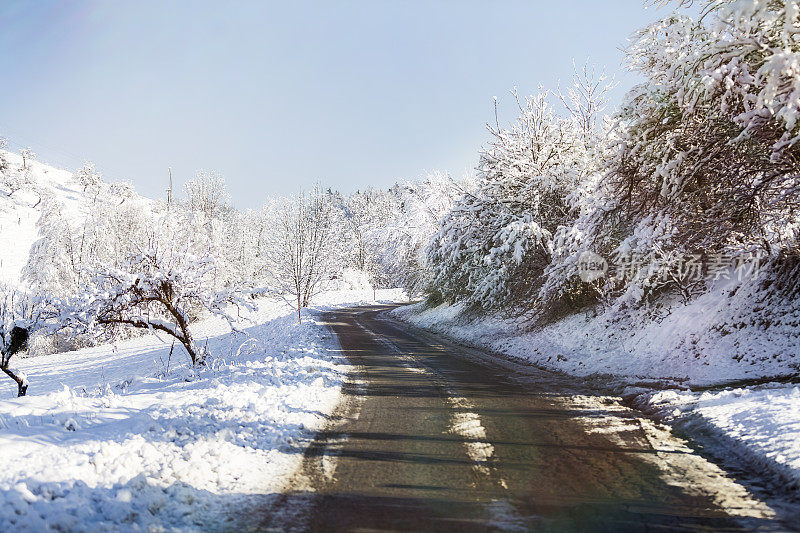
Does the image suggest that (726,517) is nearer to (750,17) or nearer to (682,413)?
(682,413)

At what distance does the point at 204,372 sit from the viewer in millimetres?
10961

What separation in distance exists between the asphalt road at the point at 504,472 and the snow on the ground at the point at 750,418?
49cm

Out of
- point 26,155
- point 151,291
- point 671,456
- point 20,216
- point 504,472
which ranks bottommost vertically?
point 671,456

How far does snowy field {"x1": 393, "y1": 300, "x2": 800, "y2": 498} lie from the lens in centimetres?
560

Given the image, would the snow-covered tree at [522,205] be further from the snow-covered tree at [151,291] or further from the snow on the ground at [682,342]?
the snow-covered tree at [151,291]

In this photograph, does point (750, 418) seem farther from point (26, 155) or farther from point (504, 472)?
point (26, 155)

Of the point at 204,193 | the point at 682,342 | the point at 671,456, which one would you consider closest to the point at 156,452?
the point at 671,456

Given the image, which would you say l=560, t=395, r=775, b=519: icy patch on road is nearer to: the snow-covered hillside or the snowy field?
the snowy field

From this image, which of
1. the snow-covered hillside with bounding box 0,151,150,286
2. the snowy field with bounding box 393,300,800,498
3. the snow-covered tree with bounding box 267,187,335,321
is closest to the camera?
the snowy field with bounding box 393,300,800,498

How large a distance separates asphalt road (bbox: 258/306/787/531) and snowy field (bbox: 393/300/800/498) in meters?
0.62

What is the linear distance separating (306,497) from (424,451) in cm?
174

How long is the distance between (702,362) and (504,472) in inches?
283

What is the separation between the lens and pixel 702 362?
385 inches

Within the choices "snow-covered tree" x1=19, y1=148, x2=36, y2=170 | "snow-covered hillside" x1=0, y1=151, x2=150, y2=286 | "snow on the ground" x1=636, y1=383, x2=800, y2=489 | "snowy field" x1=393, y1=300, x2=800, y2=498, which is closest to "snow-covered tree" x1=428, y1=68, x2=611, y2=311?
"snowy field" x1=393, y1=300, x2=800, y2=498
